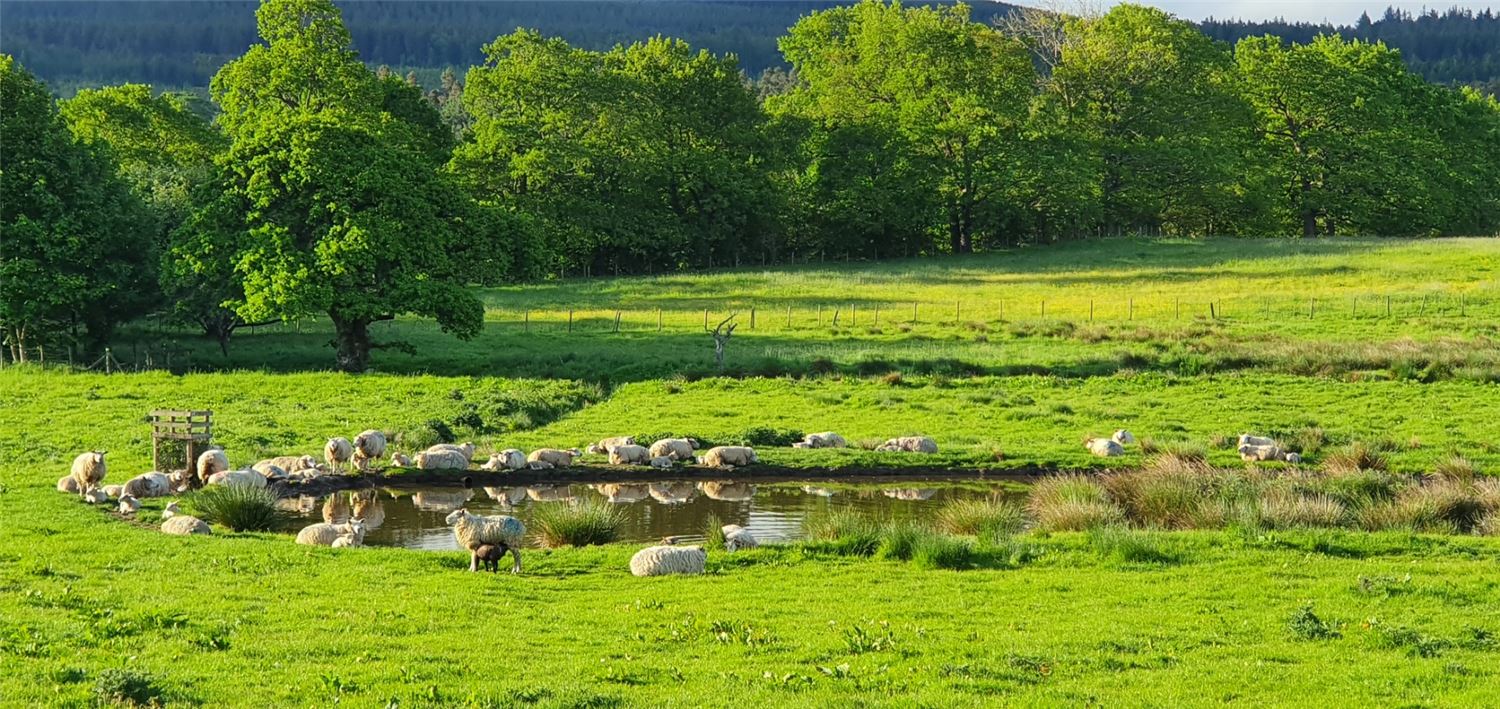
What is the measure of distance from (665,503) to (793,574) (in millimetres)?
9700

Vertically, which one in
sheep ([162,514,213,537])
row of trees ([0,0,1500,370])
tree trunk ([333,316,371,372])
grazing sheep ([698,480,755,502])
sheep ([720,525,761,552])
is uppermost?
row of trees ([0,0,1500,370])

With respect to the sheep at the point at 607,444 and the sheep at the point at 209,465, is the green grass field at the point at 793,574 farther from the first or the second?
the sheep at the point at 209,465

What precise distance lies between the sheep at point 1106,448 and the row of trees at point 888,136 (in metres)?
29.4

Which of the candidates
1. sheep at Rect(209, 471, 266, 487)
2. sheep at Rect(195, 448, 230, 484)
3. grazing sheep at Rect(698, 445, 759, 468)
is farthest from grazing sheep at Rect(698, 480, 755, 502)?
sheep at Rect(195, 448, 230, 484)

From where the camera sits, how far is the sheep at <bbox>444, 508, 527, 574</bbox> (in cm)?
1983

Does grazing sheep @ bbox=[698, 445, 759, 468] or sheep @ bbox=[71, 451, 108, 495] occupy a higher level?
sheep @ bbox=[71, 451, 108, 495]

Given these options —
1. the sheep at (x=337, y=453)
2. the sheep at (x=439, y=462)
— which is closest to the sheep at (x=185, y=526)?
the sheep at (x=337, y=453)

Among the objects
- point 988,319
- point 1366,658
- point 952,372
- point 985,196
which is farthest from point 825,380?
point 985,196

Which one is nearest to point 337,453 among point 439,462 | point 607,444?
point 439,462

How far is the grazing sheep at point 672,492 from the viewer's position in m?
29.1

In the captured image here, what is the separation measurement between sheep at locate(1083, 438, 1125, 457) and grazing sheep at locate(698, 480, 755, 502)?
27.8 ft

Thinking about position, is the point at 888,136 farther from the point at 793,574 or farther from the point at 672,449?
the point at 793,574

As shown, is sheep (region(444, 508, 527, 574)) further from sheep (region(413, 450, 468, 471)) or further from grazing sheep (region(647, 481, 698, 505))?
sheep (region(413, 450, 468, 471))

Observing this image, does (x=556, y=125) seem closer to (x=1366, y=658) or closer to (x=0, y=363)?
(x=0, y=363)
